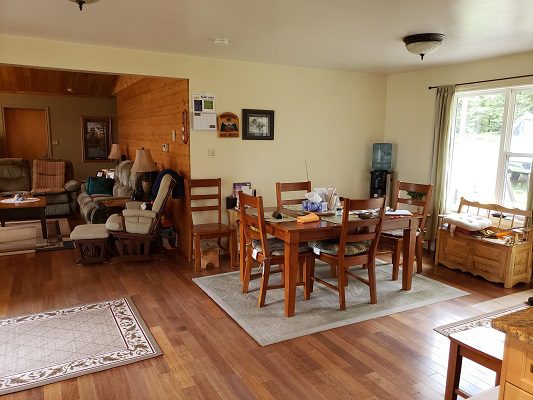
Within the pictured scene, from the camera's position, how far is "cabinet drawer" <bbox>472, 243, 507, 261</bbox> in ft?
13.1

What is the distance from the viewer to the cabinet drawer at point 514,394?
117cm

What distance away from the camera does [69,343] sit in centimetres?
277

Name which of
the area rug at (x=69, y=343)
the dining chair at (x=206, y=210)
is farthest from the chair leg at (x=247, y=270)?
the area rug at (x=69, y=343)

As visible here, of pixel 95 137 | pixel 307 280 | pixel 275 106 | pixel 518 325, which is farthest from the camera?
pixel 95 137

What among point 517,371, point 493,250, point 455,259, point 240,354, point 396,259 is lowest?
point 240,354

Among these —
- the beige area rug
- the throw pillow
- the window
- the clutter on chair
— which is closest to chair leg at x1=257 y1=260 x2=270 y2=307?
the clutter on chair

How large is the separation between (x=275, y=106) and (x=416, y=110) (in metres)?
1.93

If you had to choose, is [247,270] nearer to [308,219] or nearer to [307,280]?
[307,280]

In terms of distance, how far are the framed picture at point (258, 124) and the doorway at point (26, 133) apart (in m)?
5.93

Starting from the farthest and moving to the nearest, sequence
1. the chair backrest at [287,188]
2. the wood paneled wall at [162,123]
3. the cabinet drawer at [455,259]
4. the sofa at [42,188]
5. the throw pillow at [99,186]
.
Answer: the sofa at [42,188] → the throw pillow at [99,186] → the wood paneled wall at [162,123] → the cabinet drawer at [455,259] → the chair backrest at [287,188]

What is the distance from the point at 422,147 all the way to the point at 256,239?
9.95ft

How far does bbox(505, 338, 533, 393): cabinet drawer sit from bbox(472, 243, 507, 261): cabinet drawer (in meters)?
3.17

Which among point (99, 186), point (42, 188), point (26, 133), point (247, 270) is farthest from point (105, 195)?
point (247, 270)

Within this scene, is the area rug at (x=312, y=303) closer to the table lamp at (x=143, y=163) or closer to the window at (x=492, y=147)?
the window at (x=492, y=147)
